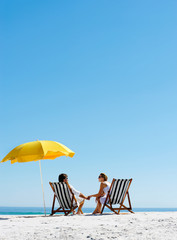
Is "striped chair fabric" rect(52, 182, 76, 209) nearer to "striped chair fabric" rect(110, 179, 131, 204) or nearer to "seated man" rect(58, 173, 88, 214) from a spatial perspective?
"seated man" rect(58, 173, 88, 214)

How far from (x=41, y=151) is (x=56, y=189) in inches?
40.5

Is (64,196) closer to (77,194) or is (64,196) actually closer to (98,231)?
(77,194)

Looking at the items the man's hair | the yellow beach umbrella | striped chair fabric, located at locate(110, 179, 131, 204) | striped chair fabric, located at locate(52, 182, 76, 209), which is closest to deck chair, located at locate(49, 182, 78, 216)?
striped chair fabric, located at locate(52, 182, 76, 209)

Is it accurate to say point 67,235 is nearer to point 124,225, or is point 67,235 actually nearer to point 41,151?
point 124,225

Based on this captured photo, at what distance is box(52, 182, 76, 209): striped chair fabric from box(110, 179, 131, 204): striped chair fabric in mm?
1020

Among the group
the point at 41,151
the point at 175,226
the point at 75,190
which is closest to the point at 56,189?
the point at 75,190

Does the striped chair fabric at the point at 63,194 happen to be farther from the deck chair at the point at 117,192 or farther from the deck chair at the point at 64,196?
the deck chair at the point at 117,192

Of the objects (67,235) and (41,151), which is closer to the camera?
(67,235)

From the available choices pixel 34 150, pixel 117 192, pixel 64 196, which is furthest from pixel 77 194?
pixel 34 150

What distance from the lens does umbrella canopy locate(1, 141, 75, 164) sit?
26.4 ft

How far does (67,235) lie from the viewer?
478cm

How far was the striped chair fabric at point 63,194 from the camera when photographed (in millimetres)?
7961

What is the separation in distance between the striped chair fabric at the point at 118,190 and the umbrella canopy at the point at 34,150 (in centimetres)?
143

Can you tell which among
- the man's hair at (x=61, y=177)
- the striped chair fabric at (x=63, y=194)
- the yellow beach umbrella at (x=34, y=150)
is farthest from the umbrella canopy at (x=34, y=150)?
the striped chair fabric at (x=63, y=194)
